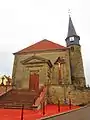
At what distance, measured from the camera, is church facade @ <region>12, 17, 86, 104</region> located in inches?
1022

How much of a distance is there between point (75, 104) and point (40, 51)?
42.4 feet

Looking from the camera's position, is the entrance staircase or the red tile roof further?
the red tile roof

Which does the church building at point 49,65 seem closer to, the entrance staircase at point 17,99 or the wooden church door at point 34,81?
the wooden church door at point 34,81

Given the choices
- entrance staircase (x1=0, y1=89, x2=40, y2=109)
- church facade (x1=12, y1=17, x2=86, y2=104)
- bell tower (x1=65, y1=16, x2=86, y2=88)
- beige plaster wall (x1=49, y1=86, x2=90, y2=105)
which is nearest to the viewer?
entrance staircase (x1=0, y1=89, x2=40, y2=109)

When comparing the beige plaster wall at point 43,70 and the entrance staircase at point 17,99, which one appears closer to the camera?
the entrance staircase at point 17,99

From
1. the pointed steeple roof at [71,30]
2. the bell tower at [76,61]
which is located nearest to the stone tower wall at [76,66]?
the bell tower at [76,61]

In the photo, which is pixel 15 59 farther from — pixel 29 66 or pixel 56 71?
pixel 56 71

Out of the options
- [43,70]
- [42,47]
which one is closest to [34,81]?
[43,70]

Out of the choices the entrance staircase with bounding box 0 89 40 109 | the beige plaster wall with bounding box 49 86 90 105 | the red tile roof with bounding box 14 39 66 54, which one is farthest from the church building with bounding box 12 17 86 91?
the entrance staircase with bounding box 0 89 40 109

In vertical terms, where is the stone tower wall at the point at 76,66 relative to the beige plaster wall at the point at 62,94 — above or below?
above

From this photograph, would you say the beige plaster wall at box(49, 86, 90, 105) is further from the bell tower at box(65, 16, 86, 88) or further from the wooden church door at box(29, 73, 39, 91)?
the bell tower at box(65, 16, 86, 88)

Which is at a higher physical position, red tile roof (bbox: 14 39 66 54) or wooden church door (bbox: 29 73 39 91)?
red tile roof (bbox: 14 39 66 54)

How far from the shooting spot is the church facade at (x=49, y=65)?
26.0m

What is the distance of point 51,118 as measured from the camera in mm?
7457
